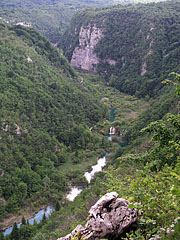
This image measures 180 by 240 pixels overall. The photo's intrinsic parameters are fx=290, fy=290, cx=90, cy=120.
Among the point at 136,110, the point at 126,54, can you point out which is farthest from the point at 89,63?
the point at 136,110

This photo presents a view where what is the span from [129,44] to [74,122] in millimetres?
71825

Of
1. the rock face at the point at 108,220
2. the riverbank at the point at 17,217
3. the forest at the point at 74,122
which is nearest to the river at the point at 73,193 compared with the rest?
the riverbank at the point at 17,217

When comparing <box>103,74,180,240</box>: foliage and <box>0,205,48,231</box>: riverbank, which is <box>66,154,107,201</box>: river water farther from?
<box>103,74,180,240</box>: foliage

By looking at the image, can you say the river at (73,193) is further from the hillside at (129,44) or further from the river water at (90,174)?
the hillside at (129,44)

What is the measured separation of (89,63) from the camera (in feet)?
502

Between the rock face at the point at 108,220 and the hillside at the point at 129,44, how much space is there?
3770 inches

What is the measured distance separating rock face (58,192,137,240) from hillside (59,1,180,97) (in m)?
95.8

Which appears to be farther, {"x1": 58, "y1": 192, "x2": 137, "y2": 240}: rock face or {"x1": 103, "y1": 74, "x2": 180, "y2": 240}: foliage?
{"x1": 58, "y1": 192, "x2": 137, "y2": 240}: rock face

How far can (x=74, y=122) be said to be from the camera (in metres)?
81.8

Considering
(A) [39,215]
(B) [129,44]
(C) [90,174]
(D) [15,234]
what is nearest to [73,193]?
(C) [90,174]

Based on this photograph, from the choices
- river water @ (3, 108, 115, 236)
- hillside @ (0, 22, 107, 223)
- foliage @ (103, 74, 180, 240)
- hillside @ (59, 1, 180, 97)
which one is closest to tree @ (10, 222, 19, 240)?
river water @ (3, 108, 115, 236)

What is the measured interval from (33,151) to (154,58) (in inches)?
2913

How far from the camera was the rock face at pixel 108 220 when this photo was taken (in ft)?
39.4

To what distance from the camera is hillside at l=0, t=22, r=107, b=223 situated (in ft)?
186
